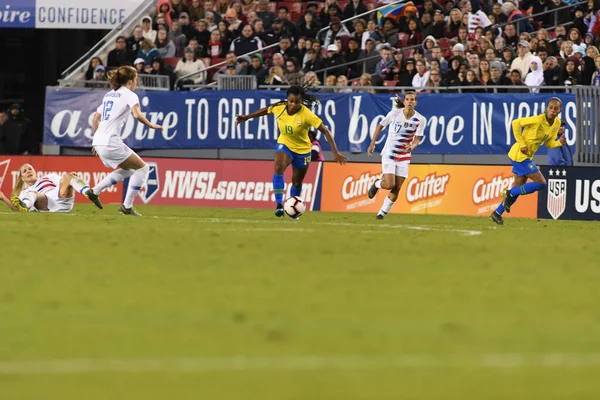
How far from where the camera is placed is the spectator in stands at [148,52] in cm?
3234

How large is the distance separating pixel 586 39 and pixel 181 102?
9229mm

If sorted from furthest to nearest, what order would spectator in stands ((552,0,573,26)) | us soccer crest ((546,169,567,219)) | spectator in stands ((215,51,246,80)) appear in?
spectator in stands ((215,51,246,80)), spectator in stands ((552,0,573,26)), us soccer crest ((546,169,567,219))

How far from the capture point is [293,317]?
915 centimetres

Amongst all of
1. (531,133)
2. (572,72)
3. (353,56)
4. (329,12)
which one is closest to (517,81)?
(572,72)

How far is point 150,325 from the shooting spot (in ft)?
28.6

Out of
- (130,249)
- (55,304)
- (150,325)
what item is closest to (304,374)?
(150,325)

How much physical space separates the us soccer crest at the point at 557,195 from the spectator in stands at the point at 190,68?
1018cm

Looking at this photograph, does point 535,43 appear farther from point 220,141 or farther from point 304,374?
point 304,374

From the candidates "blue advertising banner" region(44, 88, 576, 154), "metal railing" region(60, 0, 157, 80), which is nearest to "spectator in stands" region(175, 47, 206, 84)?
"blue advertising banner" region(44, 88, 576, 154)

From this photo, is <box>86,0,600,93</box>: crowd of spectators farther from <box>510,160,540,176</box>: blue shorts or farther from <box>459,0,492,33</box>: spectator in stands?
<box>510,160,540,176</box>: blue shorts

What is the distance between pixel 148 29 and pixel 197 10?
58.4 inches

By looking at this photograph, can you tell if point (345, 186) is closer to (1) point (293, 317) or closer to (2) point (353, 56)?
(2) point (353, 56)

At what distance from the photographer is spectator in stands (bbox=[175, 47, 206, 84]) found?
32.1 metres

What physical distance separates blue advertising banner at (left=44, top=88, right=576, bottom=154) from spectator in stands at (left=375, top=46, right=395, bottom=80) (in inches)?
39.3
